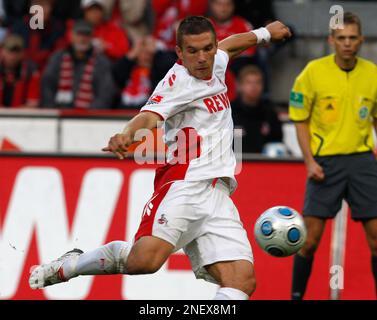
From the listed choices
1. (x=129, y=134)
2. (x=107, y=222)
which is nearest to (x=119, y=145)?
(x=129, y=134)

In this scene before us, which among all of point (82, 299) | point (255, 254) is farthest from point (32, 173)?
point (255, 254)

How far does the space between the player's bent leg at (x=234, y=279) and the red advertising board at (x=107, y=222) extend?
9.39 ft

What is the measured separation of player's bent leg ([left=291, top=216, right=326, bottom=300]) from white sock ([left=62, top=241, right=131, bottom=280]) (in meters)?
2.15

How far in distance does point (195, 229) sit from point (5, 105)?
5.77 metres

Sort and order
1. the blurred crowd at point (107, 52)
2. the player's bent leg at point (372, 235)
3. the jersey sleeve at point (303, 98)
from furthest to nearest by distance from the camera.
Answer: the blurred crowd at point (107, 52) → the jersey sleeve at point (303, 98) → the player's bent leg at point (372, 235)

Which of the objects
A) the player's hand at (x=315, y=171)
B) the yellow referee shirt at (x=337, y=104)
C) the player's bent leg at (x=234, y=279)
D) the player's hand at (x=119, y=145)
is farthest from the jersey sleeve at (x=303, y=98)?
the player's hand at (x=119, y=145)

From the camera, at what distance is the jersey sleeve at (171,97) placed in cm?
778

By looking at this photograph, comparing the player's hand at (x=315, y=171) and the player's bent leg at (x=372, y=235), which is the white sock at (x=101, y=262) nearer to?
the player's hand at (x=315, y=171)

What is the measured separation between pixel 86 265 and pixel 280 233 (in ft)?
4.53

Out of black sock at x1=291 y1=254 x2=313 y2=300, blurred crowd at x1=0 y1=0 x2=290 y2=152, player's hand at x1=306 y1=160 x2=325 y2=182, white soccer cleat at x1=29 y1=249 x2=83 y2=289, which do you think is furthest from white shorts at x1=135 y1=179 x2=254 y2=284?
blurred crowd at x1=0 y1=0 x2=290 y2=152

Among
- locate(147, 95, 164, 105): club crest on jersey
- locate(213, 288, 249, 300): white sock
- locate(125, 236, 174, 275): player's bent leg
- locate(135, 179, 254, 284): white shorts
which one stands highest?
locate(147, 95, 164, 105): club crest on jersey

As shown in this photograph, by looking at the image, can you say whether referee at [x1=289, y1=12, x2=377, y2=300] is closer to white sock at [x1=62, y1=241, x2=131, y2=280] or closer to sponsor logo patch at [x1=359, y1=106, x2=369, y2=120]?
sponsor logo patch at [x1=359, y1=106, x2=369, y2=120]

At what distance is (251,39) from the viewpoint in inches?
339

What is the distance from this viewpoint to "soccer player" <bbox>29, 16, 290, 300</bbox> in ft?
25.7
